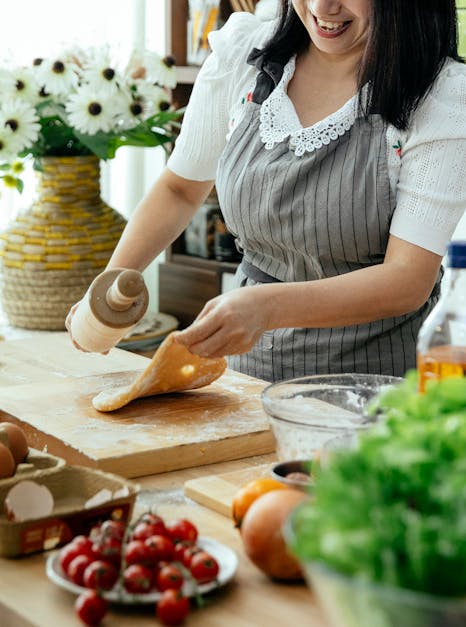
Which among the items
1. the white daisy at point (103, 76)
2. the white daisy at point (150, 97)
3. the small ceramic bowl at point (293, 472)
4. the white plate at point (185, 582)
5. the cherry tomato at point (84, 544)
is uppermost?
the white daisy at point (103, 76)

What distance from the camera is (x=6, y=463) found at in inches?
46.7

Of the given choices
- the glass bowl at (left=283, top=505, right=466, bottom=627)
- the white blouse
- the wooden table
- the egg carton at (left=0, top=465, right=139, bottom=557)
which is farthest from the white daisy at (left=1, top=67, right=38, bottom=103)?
the glass bowl at (left=283, top=505, right=466, bottom=627)

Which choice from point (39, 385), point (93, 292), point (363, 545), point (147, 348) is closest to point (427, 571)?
point (363, 545)

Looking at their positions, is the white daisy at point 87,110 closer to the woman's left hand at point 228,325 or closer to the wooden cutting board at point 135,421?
the wooden cutting board at point 135,421

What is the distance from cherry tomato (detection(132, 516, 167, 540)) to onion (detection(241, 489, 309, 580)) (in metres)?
0.08

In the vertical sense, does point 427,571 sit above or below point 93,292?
above

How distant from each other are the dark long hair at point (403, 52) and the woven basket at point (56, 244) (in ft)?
3.84

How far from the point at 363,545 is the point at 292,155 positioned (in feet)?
4.26

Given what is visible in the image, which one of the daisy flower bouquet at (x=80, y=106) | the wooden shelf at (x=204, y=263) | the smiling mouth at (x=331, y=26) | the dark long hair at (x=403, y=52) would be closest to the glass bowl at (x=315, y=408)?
the dark long hair at (x=403, y=52)

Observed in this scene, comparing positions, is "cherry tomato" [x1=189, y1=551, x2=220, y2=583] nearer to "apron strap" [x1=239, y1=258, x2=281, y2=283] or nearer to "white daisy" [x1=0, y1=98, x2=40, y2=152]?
"apron strap" [x1=239, y1=258, x2=281, y2=283]

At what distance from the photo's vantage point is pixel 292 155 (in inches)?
73.8

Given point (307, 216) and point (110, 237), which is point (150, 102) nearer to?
point (110, 237)

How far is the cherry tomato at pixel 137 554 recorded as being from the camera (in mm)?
953

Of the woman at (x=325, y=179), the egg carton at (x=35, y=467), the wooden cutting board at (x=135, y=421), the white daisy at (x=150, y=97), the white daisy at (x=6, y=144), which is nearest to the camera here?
the egg carton at (x=35, y=467)
